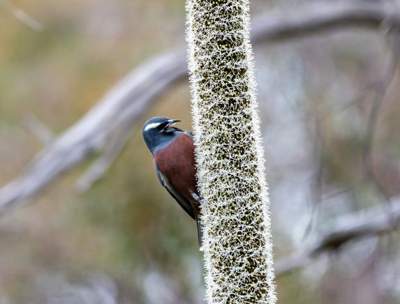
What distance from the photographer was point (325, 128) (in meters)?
8.18

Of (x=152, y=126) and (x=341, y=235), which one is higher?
(x=341, y=235)

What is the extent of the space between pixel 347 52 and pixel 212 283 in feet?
25.1

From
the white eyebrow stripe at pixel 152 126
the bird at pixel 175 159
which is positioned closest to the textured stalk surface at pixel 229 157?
the bird at pixel 175 159

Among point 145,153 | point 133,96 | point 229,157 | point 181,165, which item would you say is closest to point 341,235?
point 133,96

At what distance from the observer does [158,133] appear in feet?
8.78

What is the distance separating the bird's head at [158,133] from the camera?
2.63m

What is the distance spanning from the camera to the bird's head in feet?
8.64

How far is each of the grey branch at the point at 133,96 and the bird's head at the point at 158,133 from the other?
2.50 metres

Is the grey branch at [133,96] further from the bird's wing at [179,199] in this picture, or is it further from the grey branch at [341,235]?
the bird's wing at [179,199]

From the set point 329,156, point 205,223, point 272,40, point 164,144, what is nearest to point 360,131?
point 329,156

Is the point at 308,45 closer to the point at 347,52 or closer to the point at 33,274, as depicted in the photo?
the point at 347,52

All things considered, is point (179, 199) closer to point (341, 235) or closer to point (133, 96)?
point (341, 235)

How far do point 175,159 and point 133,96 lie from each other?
316 centimetres

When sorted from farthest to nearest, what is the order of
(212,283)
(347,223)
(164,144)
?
(347,223) → (164,144) → (212,283)
